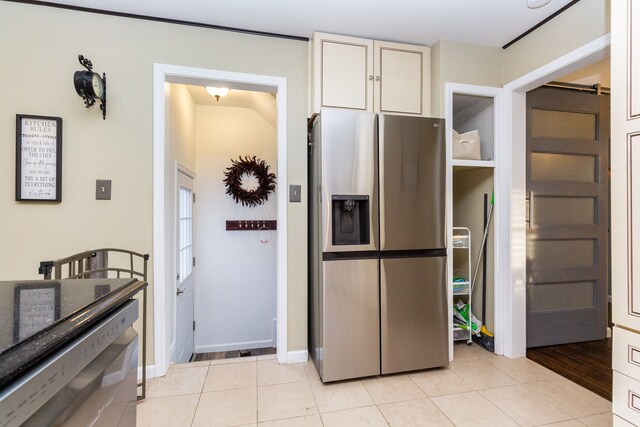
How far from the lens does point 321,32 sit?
2307 millimetres

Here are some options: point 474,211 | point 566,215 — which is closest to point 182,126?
point 474,211

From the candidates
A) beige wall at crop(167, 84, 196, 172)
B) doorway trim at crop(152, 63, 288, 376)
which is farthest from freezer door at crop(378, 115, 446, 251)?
beige wall at crop(167, 84, 196, 172)

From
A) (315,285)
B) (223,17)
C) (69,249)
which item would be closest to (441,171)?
(315,285)

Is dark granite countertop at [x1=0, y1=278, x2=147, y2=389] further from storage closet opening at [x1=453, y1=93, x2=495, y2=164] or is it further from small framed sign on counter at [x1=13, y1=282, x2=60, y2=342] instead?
storage closet opening at [x1=453, y1=93, x2=495, y2=164]

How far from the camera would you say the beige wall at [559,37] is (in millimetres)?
1845

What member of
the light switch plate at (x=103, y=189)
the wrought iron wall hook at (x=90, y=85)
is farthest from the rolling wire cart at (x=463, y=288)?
the wrought iron wall hook at (x=90, y=85)

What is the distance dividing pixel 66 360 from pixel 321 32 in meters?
2.43

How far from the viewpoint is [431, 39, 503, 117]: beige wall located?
2.44m

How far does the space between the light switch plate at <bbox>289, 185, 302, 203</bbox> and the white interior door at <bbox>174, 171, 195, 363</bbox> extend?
112 cm

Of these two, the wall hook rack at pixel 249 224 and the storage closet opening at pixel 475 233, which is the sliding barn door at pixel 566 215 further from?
the wall hook rack at pixel 249 224

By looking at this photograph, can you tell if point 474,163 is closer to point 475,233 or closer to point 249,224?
point 475,233

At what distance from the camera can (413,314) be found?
218 cm

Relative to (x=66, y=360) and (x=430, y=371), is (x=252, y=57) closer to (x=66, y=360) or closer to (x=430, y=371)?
(x=66, y=360)

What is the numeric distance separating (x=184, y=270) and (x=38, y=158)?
161cm
